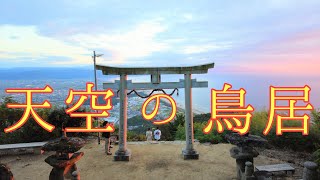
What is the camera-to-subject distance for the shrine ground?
38.1 ft

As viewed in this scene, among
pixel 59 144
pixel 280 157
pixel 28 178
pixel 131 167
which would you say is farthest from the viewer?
pixel 280 157

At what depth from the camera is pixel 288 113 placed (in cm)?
1305

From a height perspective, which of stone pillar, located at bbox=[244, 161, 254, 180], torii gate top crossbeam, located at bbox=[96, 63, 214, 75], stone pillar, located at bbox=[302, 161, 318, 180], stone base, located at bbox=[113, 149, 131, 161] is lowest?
stone base, located at bbox=[113, 149, 131, 161]

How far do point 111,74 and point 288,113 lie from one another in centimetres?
785

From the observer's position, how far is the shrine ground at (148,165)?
38.1 feet

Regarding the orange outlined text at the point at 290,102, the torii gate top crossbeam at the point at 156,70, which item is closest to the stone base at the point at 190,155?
the orange outlined text at the point at 290,102

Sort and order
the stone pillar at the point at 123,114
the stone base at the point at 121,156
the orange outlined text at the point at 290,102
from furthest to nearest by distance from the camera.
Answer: the stone pillar at the point at 123,114 → the stone base at the point at 121,156 → the orange outlined text at the point at 290,102

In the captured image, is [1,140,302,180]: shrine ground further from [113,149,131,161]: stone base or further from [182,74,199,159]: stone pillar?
[182,74,199,159]: stone pillar

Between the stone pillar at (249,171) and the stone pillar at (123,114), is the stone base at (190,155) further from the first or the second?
the stone pillar at (249,171)

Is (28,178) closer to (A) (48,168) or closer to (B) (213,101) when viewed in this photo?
(A) (48,168)

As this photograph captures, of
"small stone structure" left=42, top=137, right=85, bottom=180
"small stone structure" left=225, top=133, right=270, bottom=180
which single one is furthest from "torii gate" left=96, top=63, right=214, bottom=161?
"small stone structure" left=42, top=137, right=85, bottom=180

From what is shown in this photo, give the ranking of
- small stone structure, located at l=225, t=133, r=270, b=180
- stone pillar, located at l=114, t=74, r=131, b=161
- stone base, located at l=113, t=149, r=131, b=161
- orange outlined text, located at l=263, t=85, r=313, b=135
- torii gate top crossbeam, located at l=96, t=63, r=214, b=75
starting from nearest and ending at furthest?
small stone structure, located at l=225, t=133, r=270, b=180 → orange outlined text, located at l=263, t=85, r=313, b=135 → stone base, located at l=113, t=149, r=131, b=161 → torii gate top crossbeam, located at l=96, t=63, r=214, b=75 → stone pillar, located at l=114, t=74, r=131, b=161

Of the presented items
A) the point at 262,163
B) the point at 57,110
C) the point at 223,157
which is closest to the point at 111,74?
the point at 57,110

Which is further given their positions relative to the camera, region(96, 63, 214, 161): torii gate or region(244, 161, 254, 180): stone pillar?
region(96, 63, 214, 161): torii gate
